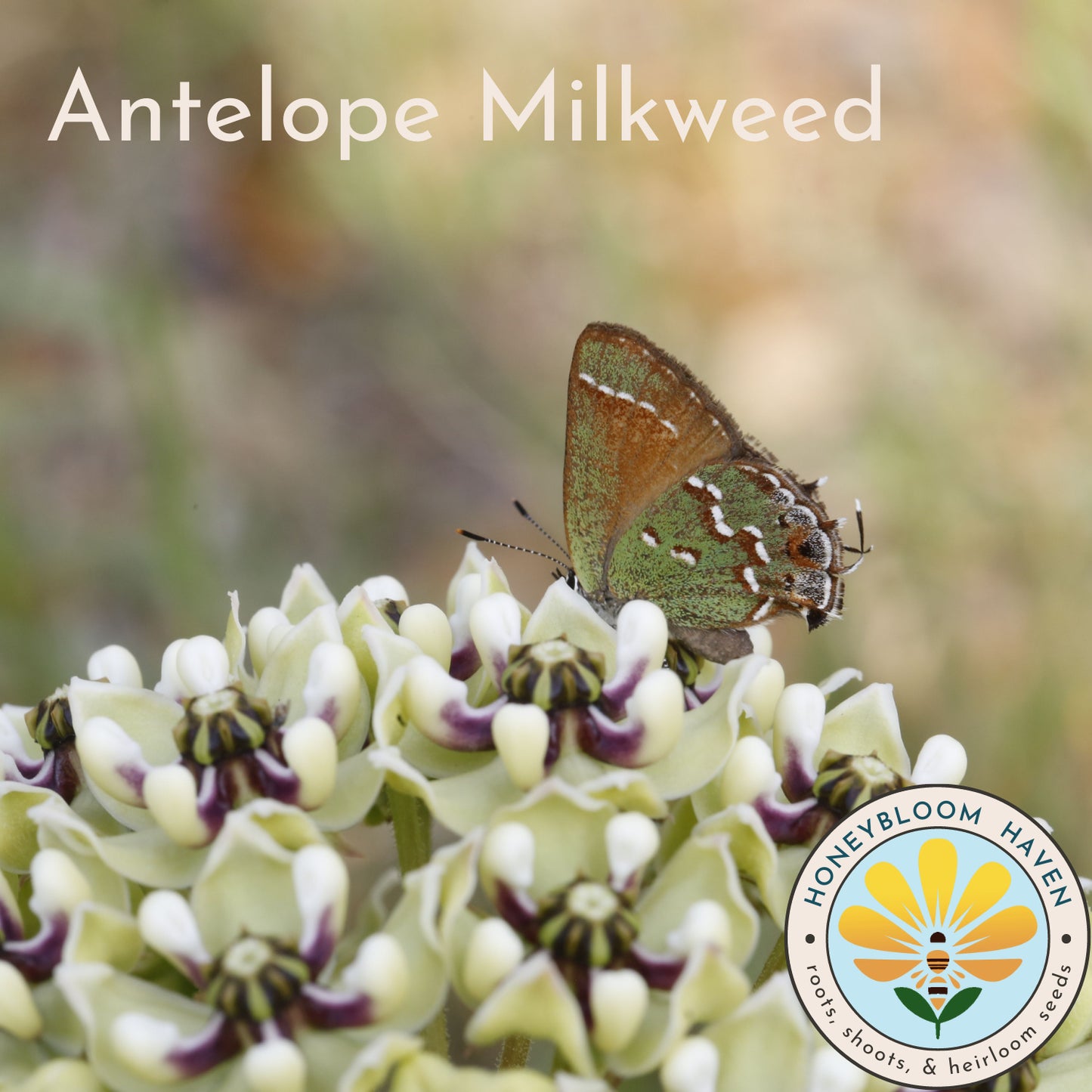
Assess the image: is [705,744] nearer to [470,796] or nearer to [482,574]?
[470,796]

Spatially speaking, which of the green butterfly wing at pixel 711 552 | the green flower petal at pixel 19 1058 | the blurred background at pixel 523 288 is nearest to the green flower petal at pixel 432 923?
the green flower petal at pixel 19 1058

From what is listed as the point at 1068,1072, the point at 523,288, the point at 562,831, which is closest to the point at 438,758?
the point at 562,831

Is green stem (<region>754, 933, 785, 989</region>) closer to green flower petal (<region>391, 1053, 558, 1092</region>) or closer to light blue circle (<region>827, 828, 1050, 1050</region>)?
light blue circle (<region>827, 828, 1050, 1050</region>)

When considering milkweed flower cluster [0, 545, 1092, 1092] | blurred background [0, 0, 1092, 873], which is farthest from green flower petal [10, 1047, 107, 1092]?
blurred background [0, 0, 1092, 873]

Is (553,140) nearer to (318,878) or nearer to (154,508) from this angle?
(154,508)

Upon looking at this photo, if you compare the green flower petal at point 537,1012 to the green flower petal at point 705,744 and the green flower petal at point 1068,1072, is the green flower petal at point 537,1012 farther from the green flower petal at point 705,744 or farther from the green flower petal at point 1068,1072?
the green flower petal at point 1068,1072

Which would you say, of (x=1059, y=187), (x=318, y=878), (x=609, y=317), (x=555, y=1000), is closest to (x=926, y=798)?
(x=555, y=1000)
